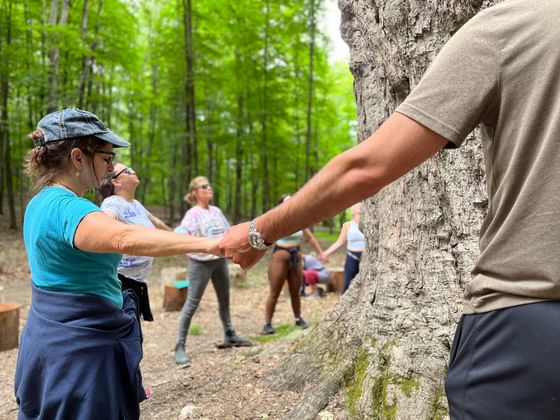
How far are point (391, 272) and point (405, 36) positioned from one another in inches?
63.0

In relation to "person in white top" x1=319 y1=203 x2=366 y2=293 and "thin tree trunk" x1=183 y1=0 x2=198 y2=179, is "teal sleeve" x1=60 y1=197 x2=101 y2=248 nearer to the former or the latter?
"person in white top" x1=319 y1=203 x2=366 y2=293

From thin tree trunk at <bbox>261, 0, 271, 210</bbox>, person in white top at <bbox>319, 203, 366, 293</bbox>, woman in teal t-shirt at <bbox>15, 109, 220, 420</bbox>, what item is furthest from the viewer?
thin tree trunk at <bbox>261, 0, 271, 210</bbox>

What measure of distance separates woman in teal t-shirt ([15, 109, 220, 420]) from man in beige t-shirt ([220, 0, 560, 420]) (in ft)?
3.62

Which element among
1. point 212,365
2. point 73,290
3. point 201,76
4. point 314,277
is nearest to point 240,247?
point 73,290

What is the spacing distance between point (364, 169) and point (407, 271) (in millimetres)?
1960

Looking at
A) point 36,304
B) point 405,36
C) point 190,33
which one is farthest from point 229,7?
point 36,304

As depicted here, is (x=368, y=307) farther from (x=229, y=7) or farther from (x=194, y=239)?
(x=229, y=7)

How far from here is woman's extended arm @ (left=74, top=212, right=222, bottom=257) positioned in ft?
6.41

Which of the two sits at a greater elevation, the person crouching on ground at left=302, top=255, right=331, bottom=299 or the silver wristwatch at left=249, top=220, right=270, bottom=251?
the silver wristwatch at left=249, top=220, right=270, bottom=251

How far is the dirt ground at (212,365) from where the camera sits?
341 centimetres

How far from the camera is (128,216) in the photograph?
436 cm

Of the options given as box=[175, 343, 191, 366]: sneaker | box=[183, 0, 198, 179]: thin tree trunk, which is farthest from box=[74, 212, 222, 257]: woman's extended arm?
box=[183, 0, 198, 179]: thin tree trunk

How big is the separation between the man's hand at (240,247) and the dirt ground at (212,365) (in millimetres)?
1570

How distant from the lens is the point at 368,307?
11.1 feet
